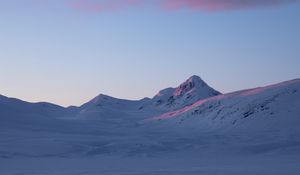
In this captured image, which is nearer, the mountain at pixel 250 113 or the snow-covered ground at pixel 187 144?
the snow-covered ground at pixel 187 144

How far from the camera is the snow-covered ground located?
85.7 ft

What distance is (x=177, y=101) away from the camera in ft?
629

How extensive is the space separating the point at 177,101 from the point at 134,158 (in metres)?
158

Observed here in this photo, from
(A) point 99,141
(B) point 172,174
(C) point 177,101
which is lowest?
(B) point 172,174

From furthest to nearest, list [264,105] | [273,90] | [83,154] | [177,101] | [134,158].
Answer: [177,101], [273,90], [264,105], [83,154], [134,158]

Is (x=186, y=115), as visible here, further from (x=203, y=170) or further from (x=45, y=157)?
(x=203, y=170)

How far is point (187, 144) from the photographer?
141ft

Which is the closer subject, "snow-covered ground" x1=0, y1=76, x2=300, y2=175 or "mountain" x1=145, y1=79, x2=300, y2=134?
"snow-covered ground" x1=0, y1=76, x2=300, y2=175

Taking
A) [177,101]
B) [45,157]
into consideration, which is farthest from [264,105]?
[177,101]

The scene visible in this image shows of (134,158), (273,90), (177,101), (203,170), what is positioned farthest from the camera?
(177,101)

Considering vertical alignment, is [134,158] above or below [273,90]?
below

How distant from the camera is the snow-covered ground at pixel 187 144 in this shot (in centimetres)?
2613

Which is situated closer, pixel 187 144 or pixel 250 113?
pixel 187 144

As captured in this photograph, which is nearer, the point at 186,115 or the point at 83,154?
the point at 83,154
